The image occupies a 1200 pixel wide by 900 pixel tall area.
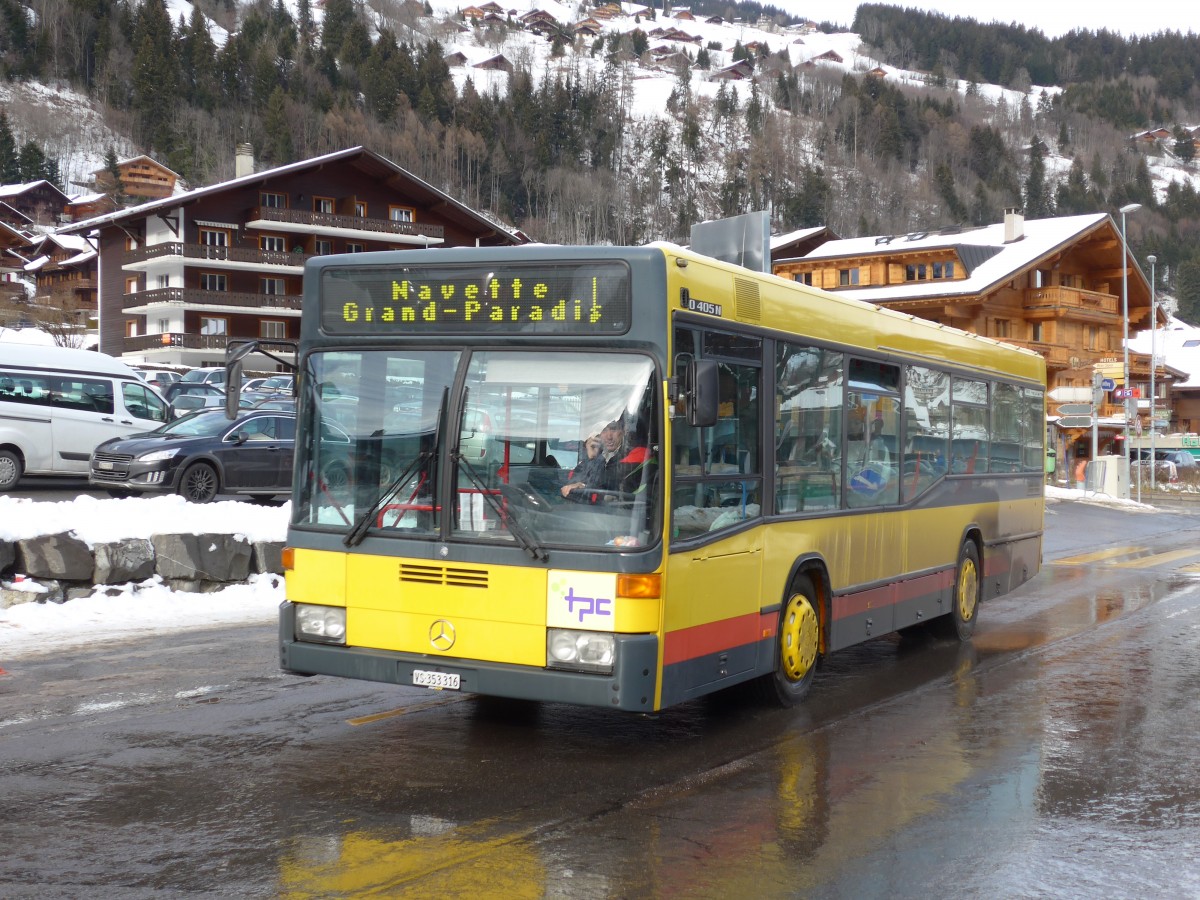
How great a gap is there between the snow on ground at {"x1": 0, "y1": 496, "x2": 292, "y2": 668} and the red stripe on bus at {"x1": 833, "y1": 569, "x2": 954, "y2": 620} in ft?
19.3

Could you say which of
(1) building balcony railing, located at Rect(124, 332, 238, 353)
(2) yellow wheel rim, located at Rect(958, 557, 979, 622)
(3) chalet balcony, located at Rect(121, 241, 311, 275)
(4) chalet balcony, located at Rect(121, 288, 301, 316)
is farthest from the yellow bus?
(4) chalet balcony, located at Rect(121, 288, 301, 316)

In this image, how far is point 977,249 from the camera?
63.8 m

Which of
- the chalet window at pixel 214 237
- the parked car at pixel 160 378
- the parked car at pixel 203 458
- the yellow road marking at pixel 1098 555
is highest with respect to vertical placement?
the chalet window at pixel 214 237

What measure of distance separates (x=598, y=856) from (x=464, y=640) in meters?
1.78

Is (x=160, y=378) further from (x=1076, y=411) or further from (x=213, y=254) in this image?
(x=1076, y=411)

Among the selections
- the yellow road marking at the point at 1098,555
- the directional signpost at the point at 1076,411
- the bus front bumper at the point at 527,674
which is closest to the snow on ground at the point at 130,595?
the bus front bumper at the point at 527,674

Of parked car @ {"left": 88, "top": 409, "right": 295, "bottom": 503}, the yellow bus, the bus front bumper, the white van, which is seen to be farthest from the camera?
the white van

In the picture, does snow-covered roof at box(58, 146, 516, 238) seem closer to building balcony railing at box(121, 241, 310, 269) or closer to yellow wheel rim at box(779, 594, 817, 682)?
building balcony railing at box(121, 241, 310, 269)

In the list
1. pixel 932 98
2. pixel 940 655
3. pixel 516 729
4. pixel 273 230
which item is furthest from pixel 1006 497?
→ pixel 932 98

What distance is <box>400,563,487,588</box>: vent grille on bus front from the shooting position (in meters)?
6.88

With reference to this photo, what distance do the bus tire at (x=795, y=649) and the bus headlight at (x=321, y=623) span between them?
276 centimetres

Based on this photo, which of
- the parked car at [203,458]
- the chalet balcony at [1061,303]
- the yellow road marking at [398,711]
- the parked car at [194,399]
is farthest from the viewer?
the chalet balcony at [1061,303]

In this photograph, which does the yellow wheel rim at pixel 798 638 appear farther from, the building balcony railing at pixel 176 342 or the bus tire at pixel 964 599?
the building balcony railing at pixel 176 342

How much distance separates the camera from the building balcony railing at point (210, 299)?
6538cm
